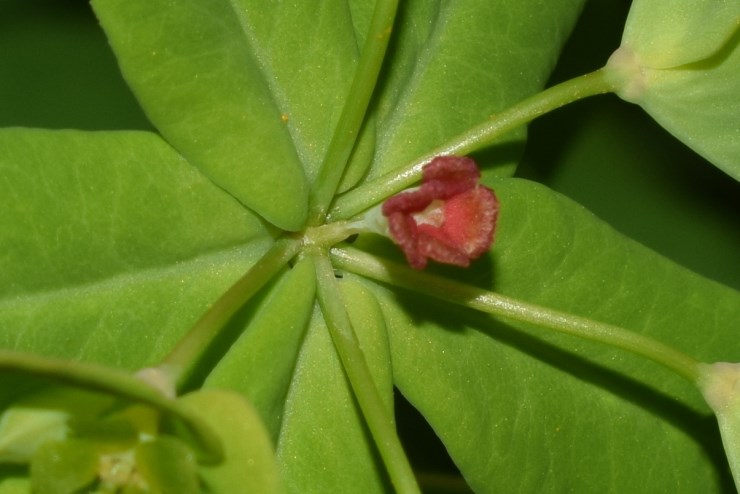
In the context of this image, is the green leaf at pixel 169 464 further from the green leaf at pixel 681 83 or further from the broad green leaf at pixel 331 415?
the green leaf at pixel 681 83

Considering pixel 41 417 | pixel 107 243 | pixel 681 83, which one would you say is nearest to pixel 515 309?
pixel 681 83

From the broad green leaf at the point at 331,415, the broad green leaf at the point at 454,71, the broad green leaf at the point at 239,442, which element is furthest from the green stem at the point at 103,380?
the broad green leaf at the point at 454,71

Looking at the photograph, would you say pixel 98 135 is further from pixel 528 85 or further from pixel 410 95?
pixel 528 85

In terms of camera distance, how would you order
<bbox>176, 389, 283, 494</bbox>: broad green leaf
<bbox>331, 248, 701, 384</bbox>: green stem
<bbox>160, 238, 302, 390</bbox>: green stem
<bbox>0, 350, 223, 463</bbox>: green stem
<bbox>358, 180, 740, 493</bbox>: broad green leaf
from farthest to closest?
1. <bbox>358, 180, 740, 493</bbox>: broad green leaf
2. <bbox>331, 248, 701, 384</bbox>: green stem
3. <bbox>160, 238, 302, 390</bbox>: green stem
4. <bbox>176, 389, 283, 494</bbox>: broad green leaf
5. <bbox>0, 350, 223, 463</bbox>: green stem

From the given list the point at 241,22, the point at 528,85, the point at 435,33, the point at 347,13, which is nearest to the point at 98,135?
the point at 241,22

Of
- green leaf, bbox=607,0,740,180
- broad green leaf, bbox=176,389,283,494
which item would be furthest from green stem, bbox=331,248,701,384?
broad green leaf, bbox=176,389,283,494

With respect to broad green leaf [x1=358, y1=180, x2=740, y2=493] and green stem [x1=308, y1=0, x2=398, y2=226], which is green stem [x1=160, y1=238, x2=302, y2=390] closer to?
green stem [x1=308, y1=0, x2=398, y2=226]
